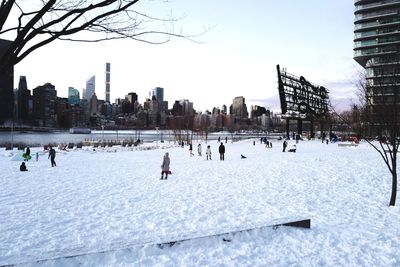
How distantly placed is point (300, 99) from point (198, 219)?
69.0 m

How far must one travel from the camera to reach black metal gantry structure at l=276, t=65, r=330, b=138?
68.9m

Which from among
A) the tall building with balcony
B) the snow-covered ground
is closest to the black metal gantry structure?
the tall building with balcony

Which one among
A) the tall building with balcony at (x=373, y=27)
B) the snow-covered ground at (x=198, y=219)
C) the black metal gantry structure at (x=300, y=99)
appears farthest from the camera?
the tall building with balcony at (x=373, y=27)

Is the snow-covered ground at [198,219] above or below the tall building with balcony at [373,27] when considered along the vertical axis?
below

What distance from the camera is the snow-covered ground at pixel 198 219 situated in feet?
19.7

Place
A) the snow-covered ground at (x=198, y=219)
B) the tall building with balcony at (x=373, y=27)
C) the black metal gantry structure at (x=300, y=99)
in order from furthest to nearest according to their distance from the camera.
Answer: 1. the tall building with balcony at (x=373, y=27)
2. the black metal gantry structure at (x=300, y=99)
3. the snow-covered ground at (x=198, y=219)

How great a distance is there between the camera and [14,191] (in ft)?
45.0

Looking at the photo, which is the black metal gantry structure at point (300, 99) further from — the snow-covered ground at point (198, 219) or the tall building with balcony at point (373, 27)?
the snow-covered ground at point (198, 219)

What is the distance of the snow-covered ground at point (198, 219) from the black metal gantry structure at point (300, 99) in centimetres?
5267

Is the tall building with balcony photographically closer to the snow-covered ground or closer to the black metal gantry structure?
the black metal gantry structure

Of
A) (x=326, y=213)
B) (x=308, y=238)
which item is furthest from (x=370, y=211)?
(x=308, y=238)

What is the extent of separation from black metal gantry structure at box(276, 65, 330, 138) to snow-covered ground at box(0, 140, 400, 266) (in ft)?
173

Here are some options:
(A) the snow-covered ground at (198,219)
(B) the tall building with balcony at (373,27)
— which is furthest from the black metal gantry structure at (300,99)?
(A) the snow-covered ground at (198,219)

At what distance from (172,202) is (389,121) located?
26.4 feet
